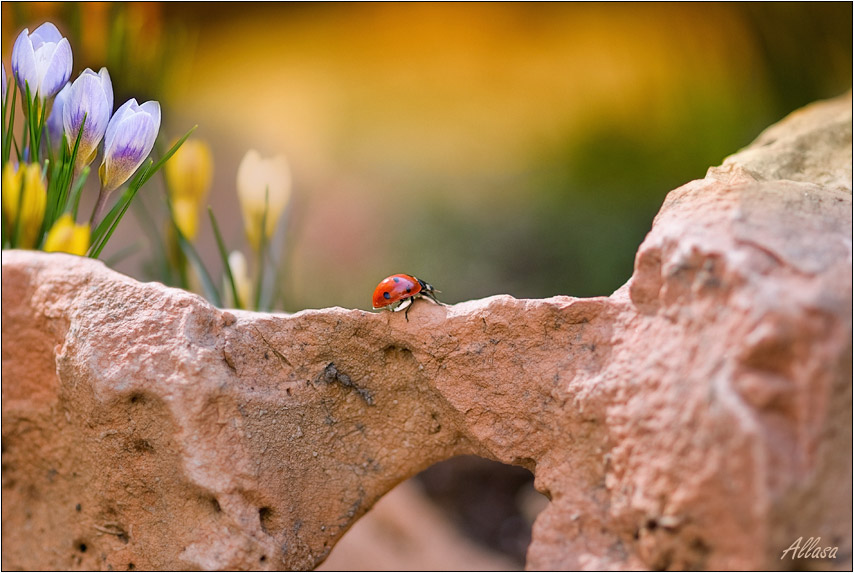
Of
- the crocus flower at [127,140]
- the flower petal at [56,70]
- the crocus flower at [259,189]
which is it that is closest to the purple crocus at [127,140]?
the crocus flower at [127,140]

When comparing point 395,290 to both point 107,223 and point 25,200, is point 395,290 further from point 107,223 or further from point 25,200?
point 25,200

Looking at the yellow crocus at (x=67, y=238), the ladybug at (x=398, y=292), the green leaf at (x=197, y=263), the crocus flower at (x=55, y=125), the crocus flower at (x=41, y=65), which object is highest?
the crocus flower at (x=41, y=65)

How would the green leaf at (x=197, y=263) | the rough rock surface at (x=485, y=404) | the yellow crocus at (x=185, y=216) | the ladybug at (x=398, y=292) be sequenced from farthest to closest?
1. the yellow crocus at (x=185, y=216)
2. the green leaf at (x=197, y=263)
3. the ladybug at (x=398, y=292)
4. the rough rock surface at (x=485, y=404)

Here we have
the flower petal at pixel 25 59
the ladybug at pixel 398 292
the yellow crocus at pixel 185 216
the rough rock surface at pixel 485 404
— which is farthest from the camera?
the yellow crocus at pixel 185 216

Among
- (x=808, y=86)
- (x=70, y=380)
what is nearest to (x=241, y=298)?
(x=70, y=380)

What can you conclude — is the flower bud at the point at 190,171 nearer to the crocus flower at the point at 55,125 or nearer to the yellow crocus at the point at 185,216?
the yellow crocus at the point at 185,216

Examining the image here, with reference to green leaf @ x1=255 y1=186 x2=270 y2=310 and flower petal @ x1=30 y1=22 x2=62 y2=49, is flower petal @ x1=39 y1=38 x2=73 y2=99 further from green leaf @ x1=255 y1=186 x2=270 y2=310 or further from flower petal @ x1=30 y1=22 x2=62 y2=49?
green leaf @ x1=255 y1=186 x2=270 y2=310

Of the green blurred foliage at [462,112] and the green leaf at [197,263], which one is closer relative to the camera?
the green leaf at [197,263]

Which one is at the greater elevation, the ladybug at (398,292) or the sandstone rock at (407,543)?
the ladybug at (398,292)
